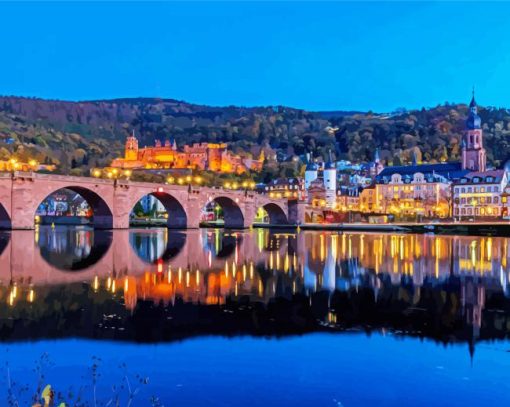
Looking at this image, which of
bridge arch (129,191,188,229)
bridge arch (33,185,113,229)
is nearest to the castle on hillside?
bridge arch (129,191,188,229)

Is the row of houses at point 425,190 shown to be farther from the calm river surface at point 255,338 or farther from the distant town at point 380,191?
the calm river surface at point 255,338

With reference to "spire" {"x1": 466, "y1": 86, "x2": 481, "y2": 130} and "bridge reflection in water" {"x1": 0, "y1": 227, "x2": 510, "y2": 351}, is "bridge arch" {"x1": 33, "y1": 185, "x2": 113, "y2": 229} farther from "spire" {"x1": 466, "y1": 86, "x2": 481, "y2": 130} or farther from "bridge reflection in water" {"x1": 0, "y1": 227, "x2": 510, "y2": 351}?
"spire" {"x1": 466, "y1": 86, "x2": 481, "y2": 130}


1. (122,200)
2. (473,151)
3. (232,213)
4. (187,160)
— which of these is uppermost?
(187,160)

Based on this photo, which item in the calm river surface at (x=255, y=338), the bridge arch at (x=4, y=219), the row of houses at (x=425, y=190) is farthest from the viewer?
the row of houses at (x=425, y=190)

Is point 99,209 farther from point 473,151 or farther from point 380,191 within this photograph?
point 473,151

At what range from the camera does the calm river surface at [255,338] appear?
10.2m

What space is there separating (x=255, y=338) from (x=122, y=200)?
185 feet

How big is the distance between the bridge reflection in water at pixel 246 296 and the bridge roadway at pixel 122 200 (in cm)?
2303

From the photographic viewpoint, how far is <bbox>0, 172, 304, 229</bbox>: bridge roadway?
184ft

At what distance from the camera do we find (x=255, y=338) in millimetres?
13789

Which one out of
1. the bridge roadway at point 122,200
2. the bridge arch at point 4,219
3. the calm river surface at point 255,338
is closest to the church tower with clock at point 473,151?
the bridge roadway at point 122,200

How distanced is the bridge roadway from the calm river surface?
102ft

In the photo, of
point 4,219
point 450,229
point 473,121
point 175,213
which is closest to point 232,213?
point 175,213

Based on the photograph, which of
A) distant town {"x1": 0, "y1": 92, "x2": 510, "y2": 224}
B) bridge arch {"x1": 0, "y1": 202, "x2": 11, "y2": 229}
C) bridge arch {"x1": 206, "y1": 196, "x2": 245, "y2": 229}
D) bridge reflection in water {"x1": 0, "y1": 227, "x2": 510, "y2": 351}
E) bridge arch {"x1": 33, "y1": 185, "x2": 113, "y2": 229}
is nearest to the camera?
bridge reflection in water {"x1": 0, "y1": 227, "x2": 510, "y2": 351}
